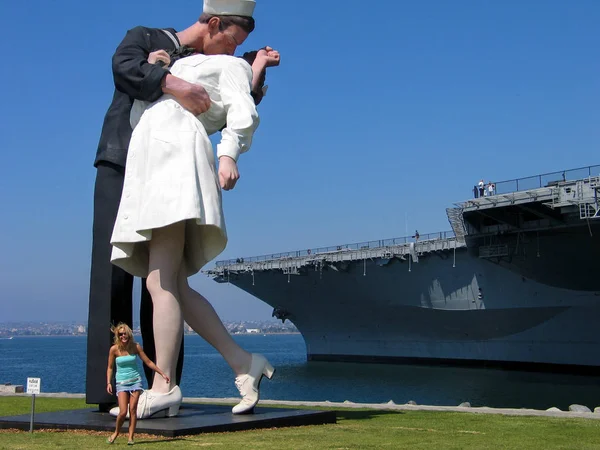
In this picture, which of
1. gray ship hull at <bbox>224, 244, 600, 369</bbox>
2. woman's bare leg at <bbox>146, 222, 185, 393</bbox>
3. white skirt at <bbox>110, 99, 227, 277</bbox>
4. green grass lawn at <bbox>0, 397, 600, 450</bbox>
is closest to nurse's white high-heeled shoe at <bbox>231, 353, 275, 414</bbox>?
green grass lawn at <bbox>0, 397, 600, 450</bbox>

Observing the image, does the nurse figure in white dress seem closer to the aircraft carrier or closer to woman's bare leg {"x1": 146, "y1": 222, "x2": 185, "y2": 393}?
woman's bare leg {"x1": 146, "y1": 222, "x2": 185, "y2": 393}

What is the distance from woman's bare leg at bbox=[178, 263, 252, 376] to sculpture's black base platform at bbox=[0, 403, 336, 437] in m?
0.45

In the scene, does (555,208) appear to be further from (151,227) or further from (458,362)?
(151,227)

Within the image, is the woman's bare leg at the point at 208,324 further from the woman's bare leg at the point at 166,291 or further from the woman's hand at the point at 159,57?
the woman's hand at the point at 159,57

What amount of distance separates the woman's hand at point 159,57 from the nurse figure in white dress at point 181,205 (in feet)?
0.27

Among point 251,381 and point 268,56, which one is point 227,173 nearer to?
point 268,56

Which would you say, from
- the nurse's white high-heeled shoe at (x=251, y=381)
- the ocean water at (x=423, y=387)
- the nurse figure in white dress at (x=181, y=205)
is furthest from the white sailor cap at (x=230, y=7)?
the ocean water at (x=423, y=387)

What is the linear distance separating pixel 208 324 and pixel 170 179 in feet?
4.33

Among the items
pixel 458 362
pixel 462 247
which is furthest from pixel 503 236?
pixel 458 362

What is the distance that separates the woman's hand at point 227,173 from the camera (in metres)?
5.70

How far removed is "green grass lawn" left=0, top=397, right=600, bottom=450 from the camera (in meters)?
5.14

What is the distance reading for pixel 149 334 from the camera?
715cm

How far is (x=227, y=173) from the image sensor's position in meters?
5.70

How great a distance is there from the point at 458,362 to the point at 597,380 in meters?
7.68
